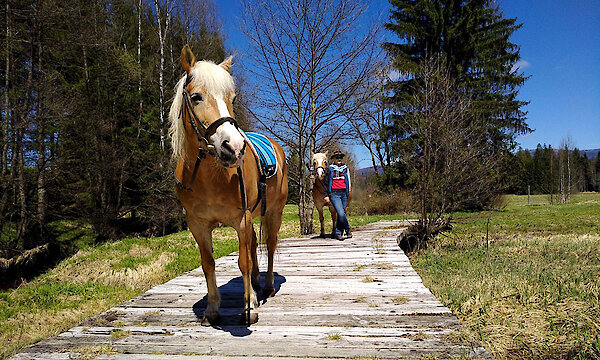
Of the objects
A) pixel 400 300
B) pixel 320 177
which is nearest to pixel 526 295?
pixel 400 300

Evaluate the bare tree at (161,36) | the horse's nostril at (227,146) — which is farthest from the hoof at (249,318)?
the bare tree at (161,36)

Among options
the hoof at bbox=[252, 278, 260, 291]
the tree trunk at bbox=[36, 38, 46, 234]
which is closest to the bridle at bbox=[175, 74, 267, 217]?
the hoof at bbox=[252, 278, 260, 291]

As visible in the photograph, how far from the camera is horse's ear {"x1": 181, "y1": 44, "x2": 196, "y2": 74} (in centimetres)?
275

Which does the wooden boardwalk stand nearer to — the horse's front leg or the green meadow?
the horse's front leg

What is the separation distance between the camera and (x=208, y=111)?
2539 millimetres

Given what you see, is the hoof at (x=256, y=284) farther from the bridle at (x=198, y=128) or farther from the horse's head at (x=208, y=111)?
the horse's head at (x=208, y=111)

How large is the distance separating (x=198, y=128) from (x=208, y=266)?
4.31 ft

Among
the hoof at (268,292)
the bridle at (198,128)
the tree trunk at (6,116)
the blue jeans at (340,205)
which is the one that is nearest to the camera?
the bridle at (198,128)

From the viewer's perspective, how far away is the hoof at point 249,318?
9.28 ft

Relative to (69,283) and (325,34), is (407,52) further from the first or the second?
(69,283)

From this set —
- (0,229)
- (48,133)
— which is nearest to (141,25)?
(48,133)

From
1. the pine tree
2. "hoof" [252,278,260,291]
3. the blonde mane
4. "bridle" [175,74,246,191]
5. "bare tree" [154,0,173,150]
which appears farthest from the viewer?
the pine tree

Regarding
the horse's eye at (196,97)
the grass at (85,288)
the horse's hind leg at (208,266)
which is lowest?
the grass at (85,288)

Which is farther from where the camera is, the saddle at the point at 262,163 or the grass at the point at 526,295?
the saddle at the point at 262,163
